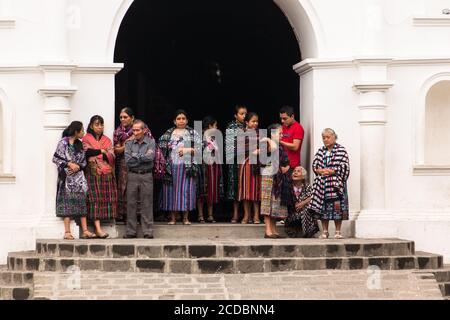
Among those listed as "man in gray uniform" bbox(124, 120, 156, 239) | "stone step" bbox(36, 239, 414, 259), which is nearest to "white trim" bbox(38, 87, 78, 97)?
"man in gray uniform" bbox(124, 120, 156, 239)

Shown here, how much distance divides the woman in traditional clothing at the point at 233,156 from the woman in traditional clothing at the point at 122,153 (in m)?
1.43

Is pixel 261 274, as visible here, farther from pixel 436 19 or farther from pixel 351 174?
pixel 436 19

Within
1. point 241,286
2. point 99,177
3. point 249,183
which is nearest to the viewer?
point 241,286

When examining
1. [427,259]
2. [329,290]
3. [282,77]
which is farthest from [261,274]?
[282,77]

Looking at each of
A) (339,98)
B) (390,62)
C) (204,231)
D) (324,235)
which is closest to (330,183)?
(324,235)

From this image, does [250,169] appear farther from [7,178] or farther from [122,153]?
[7,178]

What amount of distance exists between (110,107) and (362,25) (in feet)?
12.2

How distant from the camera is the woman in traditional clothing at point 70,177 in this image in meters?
17.9

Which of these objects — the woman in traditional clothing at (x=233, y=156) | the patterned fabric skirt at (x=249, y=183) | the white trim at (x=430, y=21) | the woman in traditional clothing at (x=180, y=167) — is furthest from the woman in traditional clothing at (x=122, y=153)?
the white trim at (x=430, y=21)

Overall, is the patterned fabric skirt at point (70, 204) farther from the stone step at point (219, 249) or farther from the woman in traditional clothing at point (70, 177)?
the stone step at point (219, 249)

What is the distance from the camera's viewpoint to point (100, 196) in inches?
720

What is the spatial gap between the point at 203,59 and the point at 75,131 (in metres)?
7.20

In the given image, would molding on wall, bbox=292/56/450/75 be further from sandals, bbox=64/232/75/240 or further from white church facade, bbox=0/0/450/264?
sandals, bbox=64/232/75/240

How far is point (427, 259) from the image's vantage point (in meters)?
17.2
